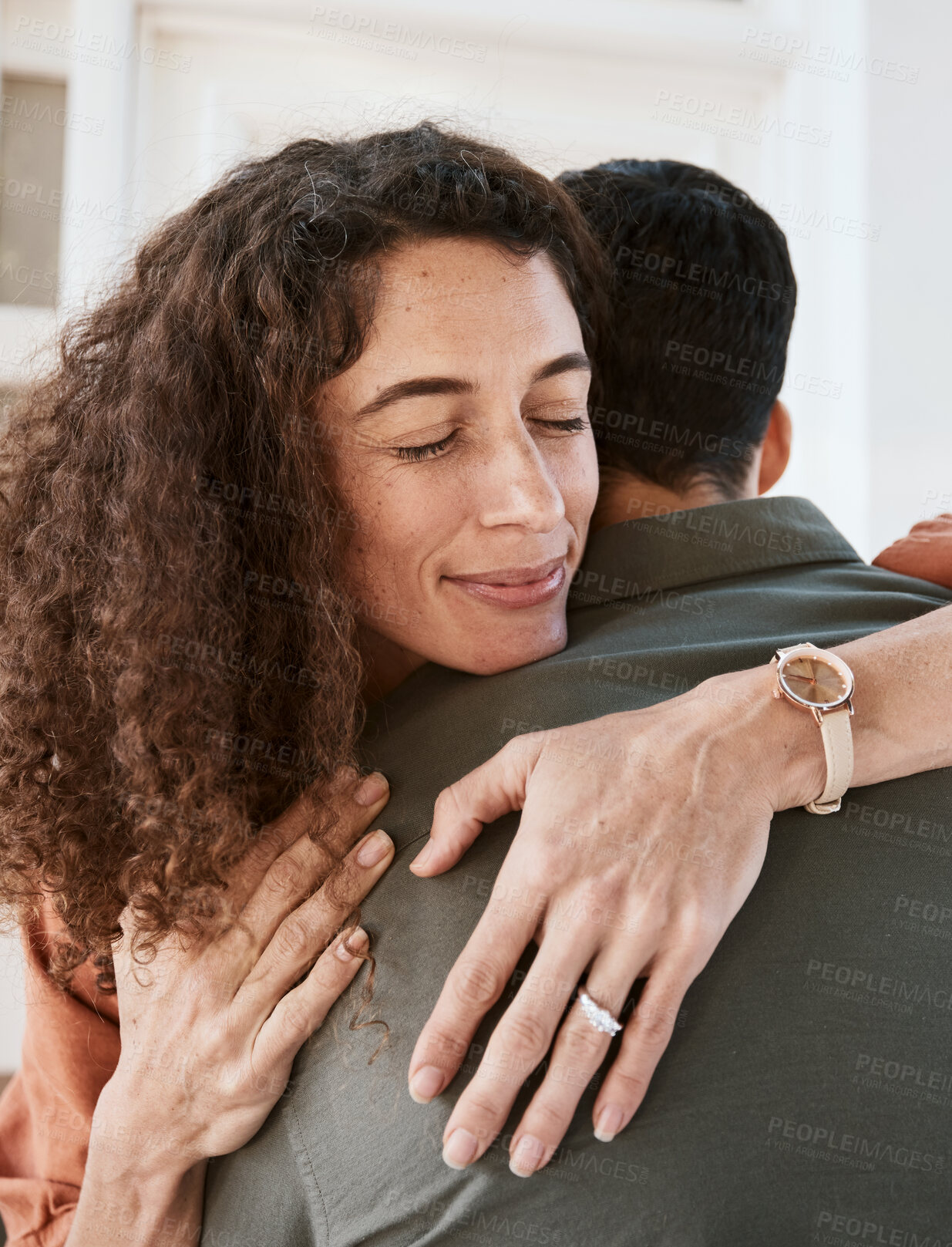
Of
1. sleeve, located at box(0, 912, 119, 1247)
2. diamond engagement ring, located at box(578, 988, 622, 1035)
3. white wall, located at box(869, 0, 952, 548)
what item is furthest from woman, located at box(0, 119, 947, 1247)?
white wall, located at box(869, 0, 952, 548)

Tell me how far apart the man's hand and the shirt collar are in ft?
0.80

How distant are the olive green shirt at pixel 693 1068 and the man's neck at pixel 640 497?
0.89ft

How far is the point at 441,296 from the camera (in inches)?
37.2

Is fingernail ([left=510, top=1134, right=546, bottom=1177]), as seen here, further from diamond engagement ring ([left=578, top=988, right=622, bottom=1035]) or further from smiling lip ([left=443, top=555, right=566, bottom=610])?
smiling lip ([left=443, top=555, right=566, bottom=610])

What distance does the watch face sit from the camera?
33.5 inches

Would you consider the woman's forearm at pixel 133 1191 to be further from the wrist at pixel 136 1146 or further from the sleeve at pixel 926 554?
the sleeve at pixel 926 554

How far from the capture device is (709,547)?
1031 mm

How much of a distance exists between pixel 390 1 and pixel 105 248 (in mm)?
793

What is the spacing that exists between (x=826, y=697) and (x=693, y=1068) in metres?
0.31

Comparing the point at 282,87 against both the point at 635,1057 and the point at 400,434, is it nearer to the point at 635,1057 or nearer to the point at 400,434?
the point at 400,434

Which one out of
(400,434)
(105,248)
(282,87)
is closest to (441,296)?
(400,434)

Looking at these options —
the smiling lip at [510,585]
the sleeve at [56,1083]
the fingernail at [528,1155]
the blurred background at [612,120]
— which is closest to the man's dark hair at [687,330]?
the smiling lip at [510,585]

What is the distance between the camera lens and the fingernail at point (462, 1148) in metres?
0.71

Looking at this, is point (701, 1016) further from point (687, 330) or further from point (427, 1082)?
point (687, 330)
